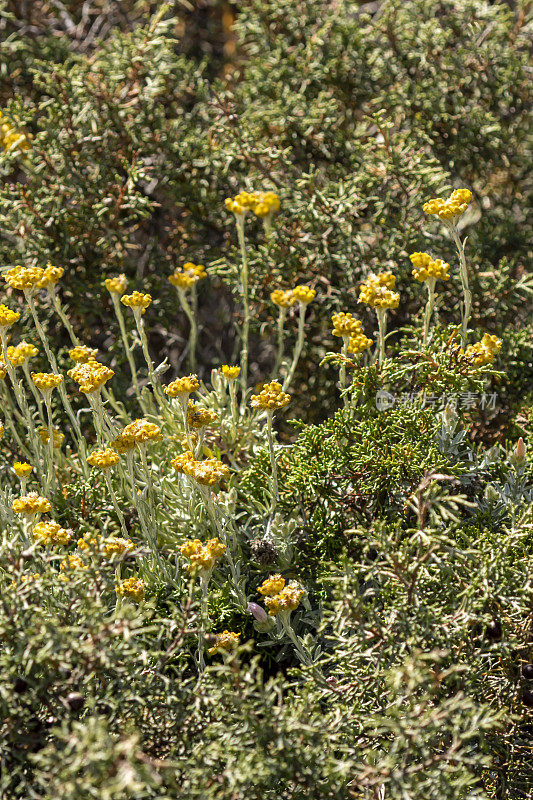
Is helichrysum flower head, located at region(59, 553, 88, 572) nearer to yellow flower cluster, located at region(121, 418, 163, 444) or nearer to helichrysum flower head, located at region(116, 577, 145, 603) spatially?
helichrysum flower head, located at region(116, 577, 145, 603)

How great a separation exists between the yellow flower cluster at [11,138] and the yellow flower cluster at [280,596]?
164cm

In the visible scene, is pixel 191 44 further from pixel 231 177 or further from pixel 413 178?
pixel 413 178

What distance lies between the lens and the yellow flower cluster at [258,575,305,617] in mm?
1481

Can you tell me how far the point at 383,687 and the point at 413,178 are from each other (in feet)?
5.48

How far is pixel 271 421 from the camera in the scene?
1702 millimetres

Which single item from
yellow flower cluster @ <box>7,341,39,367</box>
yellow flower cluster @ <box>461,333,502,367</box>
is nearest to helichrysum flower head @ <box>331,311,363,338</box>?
yellow flower cluster @ <box>461,333,502,367</box>

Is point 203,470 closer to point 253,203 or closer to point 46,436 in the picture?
point 46,436

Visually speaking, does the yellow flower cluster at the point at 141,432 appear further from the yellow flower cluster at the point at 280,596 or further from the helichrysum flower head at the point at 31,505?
the yellow flower cluster at the point at 280,596

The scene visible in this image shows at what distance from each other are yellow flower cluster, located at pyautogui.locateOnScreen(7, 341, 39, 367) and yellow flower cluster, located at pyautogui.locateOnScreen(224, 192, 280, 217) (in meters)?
0.67

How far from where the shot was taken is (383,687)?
4.66ft

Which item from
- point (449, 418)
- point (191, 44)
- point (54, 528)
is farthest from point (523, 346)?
point (191, 44)

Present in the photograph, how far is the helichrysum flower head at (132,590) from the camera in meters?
1.50

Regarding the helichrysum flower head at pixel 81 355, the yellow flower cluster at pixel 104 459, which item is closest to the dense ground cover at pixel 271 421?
the yellow flower cluster at pixel 104 459

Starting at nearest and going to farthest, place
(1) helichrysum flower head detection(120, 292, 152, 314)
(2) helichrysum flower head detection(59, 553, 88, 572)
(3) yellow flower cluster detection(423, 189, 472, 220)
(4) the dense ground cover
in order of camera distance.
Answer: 1. (4) the dense ground cover
2. (2) helichrysum flower head detection(59, 553, 88, 572)
3. (3) yellow flower cluster detection(423, 189, 472, 220)
4. (1) helichrysum flower head detection(120, 292, 152, 314)
